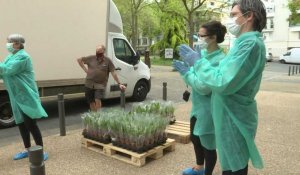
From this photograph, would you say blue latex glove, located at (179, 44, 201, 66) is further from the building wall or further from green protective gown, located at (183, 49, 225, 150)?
the building wall

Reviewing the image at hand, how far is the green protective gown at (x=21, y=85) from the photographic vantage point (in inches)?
178

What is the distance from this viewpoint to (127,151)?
15.5 feet

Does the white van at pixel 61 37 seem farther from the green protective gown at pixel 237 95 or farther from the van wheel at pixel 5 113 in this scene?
the green protective gown at pixel 237 95

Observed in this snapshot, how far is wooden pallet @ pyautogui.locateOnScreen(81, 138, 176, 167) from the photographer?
4.59m

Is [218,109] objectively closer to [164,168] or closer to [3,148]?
[164,168]

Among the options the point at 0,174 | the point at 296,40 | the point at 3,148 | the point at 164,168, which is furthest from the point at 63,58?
the point at 296,40

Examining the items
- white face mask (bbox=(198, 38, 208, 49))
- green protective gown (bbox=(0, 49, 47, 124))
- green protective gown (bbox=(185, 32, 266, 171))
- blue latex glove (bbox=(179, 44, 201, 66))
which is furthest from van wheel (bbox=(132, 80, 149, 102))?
green protective gown (bbox=(185, 32, 266, 171))

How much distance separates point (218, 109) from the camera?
8.49 ft

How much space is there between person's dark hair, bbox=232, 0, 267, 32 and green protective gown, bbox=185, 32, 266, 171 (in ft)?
0.29

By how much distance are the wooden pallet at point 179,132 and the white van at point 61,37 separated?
3.18 meters

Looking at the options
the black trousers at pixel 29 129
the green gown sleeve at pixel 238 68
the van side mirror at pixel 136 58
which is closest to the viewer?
the green gown sleeve at pixel 238 68

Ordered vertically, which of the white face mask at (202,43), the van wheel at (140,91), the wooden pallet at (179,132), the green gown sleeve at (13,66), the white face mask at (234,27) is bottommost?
the wooden pallet at (179,132)

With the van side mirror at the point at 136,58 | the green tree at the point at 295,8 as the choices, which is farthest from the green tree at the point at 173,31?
the van side mirror at the point at 136,58

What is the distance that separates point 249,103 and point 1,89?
5.98 meters
